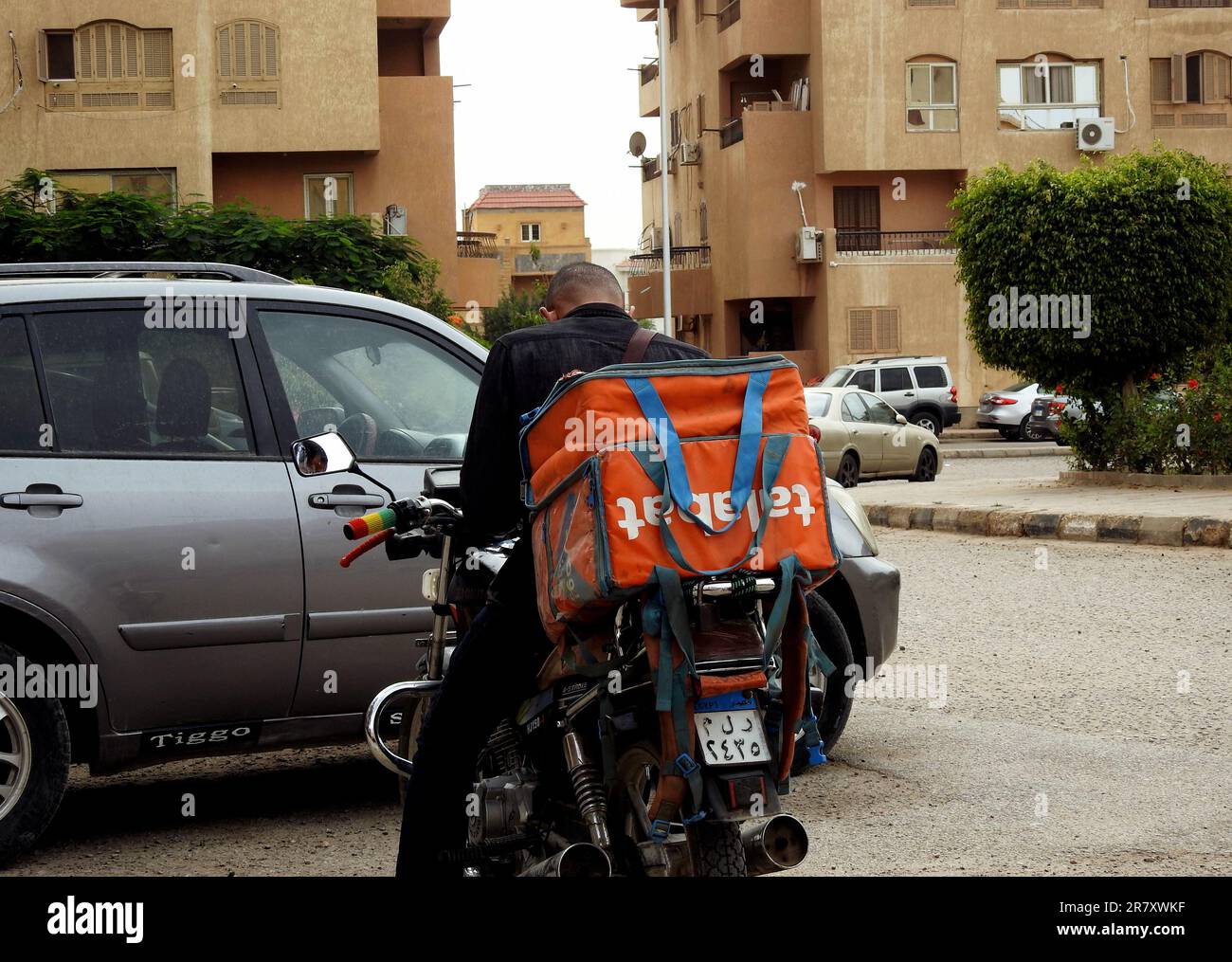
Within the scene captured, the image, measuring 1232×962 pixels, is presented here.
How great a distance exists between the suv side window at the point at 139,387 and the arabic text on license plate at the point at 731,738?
2752 mm

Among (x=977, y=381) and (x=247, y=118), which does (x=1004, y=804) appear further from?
(x=977, y=381)

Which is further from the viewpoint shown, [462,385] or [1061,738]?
[1061,738]

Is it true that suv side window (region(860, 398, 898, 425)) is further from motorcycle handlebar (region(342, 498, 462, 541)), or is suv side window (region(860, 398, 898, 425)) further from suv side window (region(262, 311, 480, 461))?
motorcycle handlebar (region(342, 498, 462, 541))

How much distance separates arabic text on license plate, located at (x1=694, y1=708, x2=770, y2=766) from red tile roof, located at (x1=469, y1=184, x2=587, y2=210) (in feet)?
367

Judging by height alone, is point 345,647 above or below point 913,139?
below

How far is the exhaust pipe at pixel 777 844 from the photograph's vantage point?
3410mm

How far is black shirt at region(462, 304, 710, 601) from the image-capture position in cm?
389

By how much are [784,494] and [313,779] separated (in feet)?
12.6

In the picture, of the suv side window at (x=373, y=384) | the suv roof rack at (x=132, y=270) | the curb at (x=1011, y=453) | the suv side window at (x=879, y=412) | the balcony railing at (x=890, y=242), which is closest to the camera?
the suv side window at (x=373, y=384)

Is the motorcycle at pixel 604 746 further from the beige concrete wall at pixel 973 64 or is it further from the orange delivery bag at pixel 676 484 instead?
the beige concrete wall at pixel 973 64

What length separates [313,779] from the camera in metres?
6.75

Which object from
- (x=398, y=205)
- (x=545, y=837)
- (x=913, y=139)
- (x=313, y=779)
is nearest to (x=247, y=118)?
(x=398, y=205)

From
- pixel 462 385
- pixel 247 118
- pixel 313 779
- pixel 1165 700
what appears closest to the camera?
pixel 462 385

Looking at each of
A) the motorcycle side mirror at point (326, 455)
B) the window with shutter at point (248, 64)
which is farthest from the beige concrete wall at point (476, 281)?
the motorcycle side mirror at point (326, 455)
